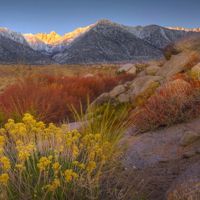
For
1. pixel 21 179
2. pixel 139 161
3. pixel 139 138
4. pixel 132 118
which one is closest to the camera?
pixel 21 179

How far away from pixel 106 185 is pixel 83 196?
67cm

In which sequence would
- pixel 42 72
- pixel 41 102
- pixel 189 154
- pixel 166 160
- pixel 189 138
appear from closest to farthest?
pixel 189 154, pixel 166 160, pixel 189 138, pixel 41 102, pixel 42 72

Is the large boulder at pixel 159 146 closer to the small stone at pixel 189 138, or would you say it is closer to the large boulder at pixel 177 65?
the small stone at pixel 189 138

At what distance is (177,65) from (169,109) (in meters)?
7.03

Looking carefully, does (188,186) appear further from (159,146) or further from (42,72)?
(42,72)

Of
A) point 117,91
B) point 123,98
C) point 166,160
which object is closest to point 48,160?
point 166,160

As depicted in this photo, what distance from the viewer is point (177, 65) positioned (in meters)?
16.3

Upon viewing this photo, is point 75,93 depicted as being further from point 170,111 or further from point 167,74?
point 170,111

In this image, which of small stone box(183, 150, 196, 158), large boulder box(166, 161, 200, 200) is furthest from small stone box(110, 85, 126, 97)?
large boulder box(166, 161, 200, 200)

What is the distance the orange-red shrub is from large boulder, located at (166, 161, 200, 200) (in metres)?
3.70

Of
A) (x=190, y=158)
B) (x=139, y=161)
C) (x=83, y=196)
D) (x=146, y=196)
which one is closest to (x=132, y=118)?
(x=139, y=161)

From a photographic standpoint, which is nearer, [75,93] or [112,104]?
[112,104]

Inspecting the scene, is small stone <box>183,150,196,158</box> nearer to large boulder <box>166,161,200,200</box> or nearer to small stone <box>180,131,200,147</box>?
small stone <box>180,131,200,147</box>

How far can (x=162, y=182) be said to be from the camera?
22.5 ft
